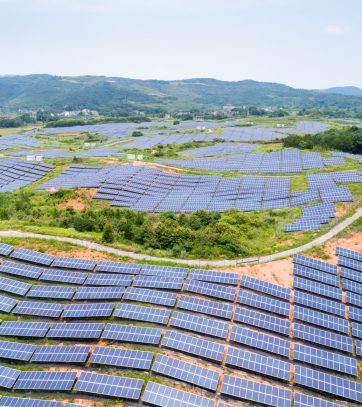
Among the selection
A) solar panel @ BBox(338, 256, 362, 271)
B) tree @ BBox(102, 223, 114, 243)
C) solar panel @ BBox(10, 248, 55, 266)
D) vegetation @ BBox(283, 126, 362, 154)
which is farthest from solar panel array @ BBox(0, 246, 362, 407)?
vegetation @ BBox(283, 126, 362, 154)

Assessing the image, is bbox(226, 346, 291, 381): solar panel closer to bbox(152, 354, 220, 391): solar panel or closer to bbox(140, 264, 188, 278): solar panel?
bbox(152, 354, 220, 391): solar panel

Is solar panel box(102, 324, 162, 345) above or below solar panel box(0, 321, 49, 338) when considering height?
above

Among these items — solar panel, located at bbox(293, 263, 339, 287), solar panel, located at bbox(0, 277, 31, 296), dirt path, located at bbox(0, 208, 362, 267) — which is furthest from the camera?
dirt path, located at bbox(0, 208, 362, 267)

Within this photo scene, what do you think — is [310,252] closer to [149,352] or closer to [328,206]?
[328,206]

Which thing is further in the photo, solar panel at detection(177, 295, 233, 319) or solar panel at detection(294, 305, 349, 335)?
solar panel at detection(177, 295, 233, 319)

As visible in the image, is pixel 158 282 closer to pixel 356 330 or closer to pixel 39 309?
pixel 39 309

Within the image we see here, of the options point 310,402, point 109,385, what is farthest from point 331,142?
point 109,385

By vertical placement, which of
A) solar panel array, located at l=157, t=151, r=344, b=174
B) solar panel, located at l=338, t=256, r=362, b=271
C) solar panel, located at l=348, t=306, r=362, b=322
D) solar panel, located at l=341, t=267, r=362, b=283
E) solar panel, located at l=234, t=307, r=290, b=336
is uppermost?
solar panel, located at l=338, t=256, r=362, b=271

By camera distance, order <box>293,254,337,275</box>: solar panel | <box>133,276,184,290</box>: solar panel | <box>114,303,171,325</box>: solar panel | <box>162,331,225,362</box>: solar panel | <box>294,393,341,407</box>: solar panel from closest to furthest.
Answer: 1. <box>294,393,341,407</box>: solar panel
2. <box>162,331,225,362</box>: solar panel
3. <box>114,303,171,325</box>: solar panel
4. <box>133,276,184,290</box>: solar panel
5. <box>293,254,337,275</box>: solar panel
